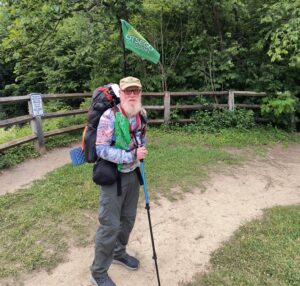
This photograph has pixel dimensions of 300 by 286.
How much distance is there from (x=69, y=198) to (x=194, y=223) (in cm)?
180

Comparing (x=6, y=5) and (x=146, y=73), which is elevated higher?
(x=6, y=5)

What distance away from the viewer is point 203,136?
8.48 m

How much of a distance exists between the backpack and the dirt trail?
52.1 inches

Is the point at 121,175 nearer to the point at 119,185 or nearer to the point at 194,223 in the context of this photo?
the point at 119,185

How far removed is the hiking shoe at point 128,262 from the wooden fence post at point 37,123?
13.5 feet

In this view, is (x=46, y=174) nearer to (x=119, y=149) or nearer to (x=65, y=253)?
(x=65, y=253)

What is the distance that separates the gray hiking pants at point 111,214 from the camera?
9.82 ft

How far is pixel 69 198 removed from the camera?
193 inches

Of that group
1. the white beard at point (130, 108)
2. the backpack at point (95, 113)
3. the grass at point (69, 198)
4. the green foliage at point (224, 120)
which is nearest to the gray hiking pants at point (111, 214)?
the backpack at point (95, 113)

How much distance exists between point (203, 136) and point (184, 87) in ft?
7.03

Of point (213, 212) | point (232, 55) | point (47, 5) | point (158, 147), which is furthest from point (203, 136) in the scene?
point (47, 5)

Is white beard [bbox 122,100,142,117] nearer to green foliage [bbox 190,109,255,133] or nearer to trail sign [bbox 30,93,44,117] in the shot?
trail sign [bbox 30,93,44,117]

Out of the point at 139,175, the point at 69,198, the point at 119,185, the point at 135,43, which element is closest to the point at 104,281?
the point at 119,185

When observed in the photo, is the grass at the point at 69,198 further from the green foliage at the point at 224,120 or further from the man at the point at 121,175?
the man at the point at 121,175
